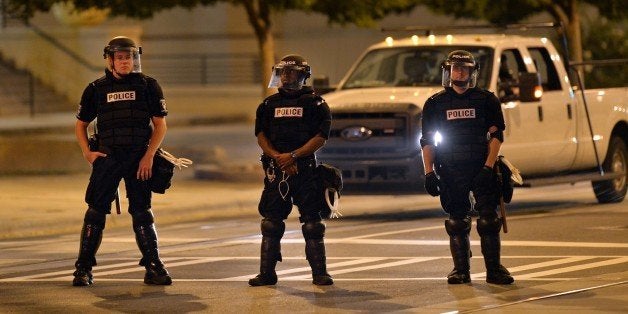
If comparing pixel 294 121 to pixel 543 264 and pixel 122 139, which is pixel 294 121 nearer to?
pixel 122 139

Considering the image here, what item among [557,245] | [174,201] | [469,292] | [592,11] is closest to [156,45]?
[592,11]

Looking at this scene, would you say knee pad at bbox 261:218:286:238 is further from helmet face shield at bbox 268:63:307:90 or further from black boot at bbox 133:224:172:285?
helmet face shield at bbox 268:63:307:90

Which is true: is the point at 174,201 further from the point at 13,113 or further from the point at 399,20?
the point at 399,20

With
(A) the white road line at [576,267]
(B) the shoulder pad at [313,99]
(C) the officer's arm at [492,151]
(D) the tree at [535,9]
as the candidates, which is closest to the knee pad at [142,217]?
(B) the shoulder pad at [313,99]

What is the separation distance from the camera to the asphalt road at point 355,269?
10.9 meters

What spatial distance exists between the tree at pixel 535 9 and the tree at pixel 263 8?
240 cm

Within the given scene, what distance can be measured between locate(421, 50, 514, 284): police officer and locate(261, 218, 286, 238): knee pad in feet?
3.62

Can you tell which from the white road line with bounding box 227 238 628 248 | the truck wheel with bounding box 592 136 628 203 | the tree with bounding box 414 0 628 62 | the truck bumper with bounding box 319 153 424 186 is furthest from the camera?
the tree with bounding box 414 0 628 62

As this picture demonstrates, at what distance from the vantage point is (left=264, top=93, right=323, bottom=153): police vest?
38.7ft

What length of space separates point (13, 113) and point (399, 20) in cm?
1011

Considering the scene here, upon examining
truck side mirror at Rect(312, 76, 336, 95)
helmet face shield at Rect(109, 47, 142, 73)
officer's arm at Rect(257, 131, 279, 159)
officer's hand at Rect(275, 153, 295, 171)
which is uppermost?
helmet face shield at Rect(109, 47, 142, 73)

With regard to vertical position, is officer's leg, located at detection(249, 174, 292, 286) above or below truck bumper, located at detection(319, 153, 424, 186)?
above

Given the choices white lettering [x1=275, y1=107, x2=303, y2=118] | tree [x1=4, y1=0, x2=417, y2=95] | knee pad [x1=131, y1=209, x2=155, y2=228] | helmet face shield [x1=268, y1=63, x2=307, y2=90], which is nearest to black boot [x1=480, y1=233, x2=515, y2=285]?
white lettering [x1=275, y1=107, x2=303, y2=118]

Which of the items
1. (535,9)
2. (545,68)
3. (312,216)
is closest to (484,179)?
(312,216)
